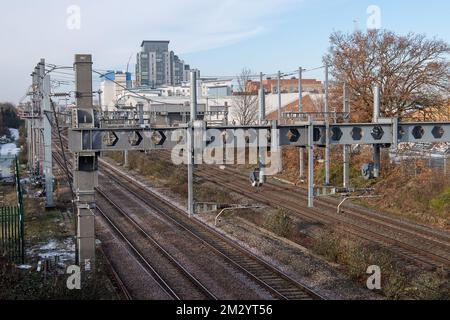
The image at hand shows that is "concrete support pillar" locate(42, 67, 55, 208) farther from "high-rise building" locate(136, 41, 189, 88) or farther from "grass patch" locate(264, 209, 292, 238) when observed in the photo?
"high-rise building" locate(136, 41, 189, 88)

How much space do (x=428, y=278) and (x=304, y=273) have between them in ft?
9.80

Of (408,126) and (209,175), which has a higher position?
(408,126)

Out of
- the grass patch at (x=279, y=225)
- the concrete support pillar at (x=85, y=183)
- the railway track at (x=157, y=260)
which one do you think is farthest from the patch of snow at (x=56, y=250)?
the grass patch at (x=279, y=225)

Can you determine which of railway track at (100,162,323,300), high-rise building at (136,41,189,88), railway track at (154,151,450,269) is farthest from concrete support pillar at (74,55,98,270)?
high-rise building at (136,41,189,88)

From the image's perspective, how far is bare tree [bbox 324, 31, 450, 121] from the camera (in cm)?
2759

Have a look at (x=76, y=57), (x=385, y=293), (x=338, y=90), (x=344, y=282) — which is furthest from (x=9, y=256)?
(x=338, y=90)

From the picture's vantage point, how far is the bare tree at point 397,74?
2759 cm

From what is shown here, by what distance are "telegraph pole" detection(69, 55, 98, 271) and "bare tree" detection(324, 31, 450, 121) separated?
19.0 meters

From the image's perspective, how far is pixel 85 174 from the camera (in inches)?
493

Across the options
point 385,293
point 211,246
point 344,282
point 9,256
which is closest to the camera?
point 385,293

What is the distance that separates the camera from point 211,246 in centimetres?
1636

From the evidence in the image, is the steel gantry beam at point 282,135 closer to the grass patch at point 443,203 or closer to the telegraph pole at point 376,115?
the telegraph pole at point 376,115

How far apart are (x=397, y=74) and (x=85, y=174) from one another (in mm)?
20721
